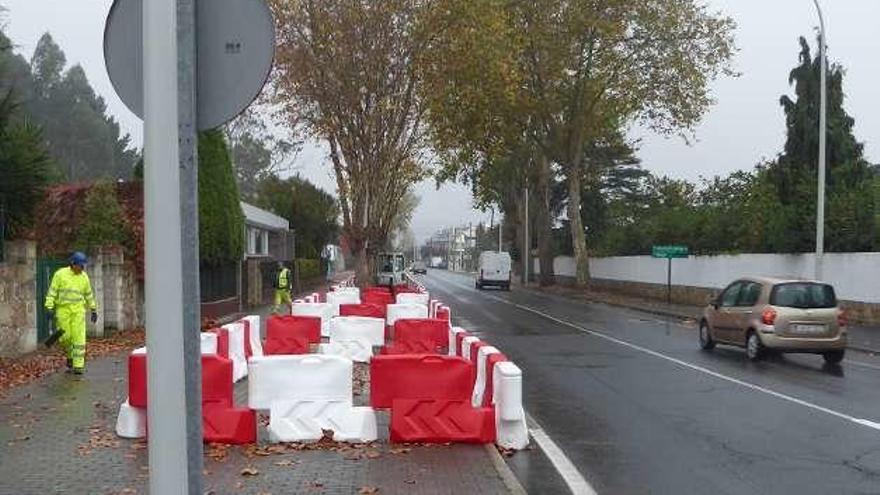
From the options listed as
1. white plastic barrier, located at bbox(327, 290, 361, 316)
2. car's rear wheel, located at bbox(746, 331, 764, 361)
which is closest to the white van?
white plastic barrier, located at bbox(327, 290, 361, 316)

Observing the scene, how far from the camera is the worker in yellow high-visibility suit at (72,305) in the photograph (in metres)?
13.0

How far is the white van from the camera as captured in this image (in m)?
60.5

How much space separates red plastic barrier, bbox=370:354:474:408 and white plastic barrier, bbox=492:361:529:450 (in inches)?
11.7

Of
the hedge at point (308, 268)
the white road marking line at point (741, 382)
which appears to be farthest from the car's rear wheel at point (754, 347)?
the hedge at point (308, 268)

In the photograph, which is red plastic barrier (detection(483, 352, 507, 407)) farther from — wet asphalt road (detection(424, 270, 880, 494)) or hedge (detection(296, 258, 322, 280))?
hedge (detection(296, 258, 322, 280))

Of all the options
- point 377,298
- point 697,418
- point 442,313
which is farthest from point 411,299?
point 697,418

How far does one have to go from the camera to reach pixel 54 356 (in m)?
15.5

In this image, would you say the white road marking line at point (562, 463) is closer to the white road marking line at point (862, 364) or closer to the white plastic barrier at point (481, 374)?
the white plastic barrier at point (481, 374)

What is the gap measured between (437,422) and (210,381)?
2.08m

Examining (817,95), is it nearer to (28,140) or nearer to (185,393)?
(28,140)

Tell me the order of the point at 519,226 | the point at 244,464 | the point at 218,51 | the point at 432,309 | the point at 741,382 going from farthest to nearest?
the point at 519,226
the point at 432,309
the point at 741,382
the point at 244,464
the point at 218,51

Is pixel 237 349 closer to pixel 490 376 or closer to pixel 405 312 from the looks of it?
pixel 490 376

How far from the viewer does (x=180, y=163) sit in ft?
12.8

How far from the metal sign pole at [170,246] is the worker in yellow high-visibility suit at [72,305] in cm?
989
